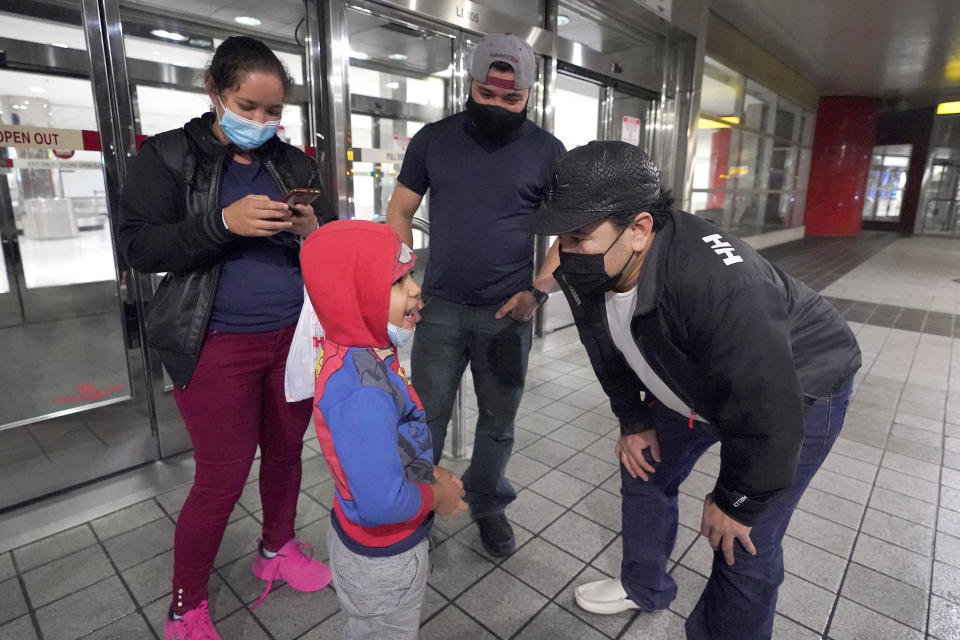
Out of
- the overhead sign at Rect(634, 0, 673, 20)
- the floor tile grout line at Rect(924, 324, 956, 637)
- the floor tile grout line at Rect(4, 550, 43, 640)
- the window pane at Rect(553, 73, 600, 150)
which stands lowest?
the floor tile grout line at Rect(924, 324, 956, 637)

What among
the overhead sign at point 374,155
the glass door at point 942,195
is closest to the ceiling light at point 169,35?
the overhead sign at point 374,155

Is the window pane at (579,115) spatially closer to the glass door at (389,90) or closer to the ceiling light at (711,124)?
the glass door at (389,90)

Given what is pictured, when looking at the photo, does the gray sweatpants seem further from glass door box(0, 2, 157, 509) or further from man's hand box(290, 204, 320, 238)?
glass door box(0, 2, 157, 509)

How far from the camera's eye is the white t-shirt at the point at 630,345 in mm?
1248

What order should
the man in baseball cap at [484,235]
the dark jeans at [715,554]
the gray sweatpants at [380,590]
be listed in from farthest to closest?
the man in baseball cap at [484,235] < the dark jeans at [715,554] < the gray sweatpants at [380,590]

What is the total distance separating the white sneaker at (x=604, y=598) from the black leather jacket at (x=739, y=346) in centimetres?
72

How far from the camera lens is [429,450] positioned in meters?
1.20

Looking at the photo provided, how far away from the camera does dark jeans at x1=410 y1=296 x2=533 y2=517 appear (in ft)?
6.04

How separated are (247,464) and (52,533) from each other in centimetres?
122

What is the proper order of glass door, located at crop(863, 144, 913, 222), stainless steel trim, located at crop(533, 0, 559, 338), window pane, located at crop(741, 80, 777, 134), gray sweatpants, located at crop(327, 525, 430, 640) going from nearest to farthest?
1. gray sweatpants, located at crop(327, 525, 430, 640)
2. stainless steel trim, located at crop(533, 0, 559, 338)
3. window pane, located at crop(741, 80, 777, 134)
4. glass door, located at crop(863, 144, 913, 222)

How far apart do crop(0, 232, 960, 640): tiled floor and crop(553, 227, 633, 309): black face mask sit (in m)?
1.14

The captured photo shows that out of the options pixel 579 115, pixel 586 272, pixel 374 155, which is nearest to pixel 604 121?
pixel 579 115

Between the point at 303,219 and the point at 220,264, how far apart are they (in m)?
0.25

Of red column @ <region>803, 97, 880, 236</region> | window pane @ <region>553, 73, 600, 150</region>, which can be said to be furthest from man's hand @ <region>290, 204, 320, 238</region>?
red column @ <region>803, 97, 880, 236</region>
